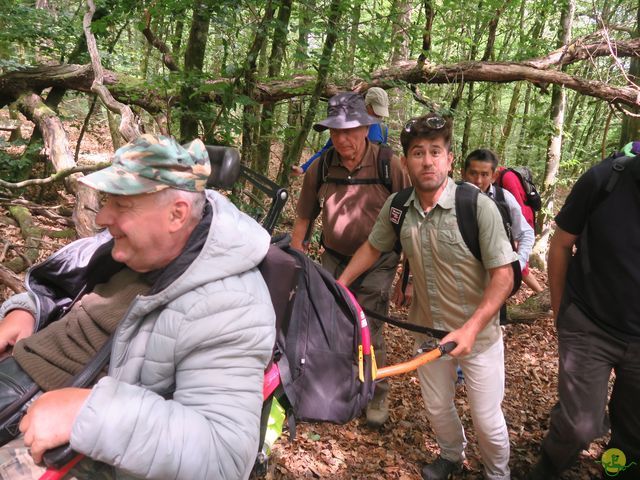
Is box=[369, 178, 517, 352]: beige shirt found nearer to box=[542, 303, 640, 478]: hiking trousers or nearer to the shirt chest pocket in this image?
the shirt chest pocket

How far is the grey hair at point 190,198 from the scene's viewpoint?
1537 mm

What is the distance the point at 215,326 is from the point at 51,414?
0.51 metres

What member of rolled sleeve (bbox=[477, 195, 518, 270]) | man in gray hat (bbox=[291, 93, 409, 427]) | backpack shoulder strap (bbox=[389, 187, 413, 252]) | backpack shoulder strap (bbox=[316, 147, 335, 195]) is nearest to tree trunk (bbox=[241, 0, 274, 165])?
backpack shoulder strap (bbox=[316, 147, 335, 195])

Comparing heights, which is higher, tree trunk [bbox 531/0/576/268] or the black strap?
tree trunk [bbox 531/0/576/268]

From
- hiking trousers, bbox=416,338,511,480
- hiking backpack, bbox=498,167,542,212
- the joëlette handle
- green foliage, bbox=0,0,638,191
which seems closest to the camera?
the joëlette handle

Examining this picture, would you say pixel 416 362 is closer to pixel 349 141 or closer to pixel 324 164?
pixel 349 141

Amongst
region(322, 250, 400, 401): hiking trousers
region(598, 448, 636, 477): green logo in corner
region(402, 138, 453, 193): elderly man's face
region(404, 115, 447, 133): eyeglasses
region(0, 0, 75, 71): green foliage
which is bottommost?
region(598, 448, 636, 477): green logo in corner

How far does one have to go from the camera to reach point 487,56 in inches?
296

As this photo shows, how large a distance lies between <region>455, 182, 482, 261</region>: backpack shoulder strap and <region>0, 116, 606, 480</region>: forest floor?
78.6 inches

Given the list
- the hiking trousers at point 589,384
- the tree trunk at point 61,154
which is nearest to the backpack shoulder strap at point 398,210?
the hiking trousers at point 589,384

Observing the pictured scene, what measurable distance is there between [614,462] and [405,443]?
1.57 m

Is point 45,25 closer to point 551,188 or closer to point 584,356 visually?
point 584,356

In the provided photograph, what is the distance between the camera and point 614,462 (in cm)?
309

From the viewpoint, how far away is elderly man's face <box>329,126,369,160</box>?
11.7 ft
